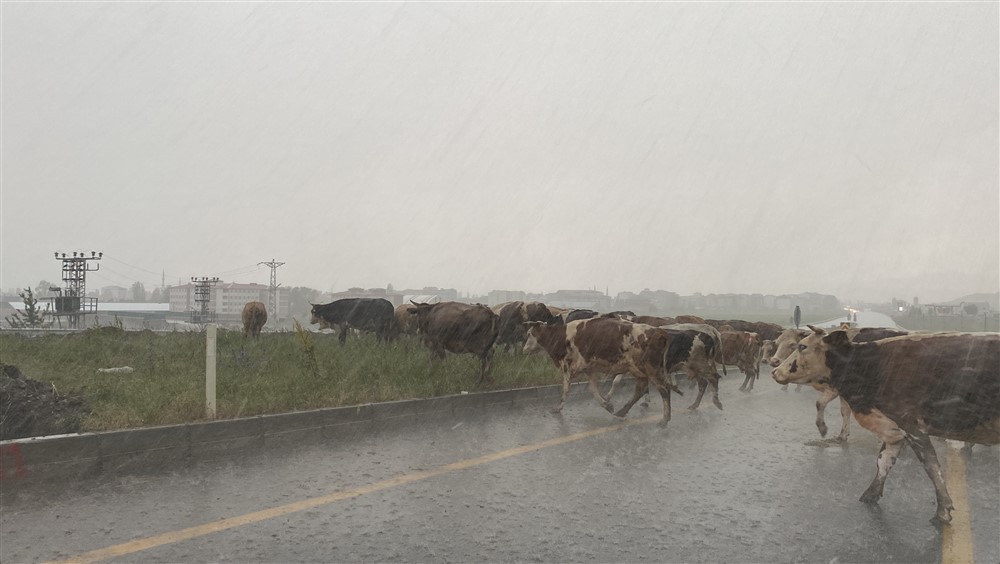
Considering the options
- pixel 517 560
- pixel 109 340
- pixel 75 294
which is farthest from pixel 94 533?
pixel 75 294

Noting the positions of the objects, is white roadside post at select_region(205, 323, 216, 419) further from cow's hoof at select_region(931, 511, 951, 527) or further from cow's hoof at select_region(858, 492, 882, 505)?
cow's hoof at select_region(931, 511, 951, 527)

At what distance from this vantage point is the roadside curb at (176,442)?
5.51 m

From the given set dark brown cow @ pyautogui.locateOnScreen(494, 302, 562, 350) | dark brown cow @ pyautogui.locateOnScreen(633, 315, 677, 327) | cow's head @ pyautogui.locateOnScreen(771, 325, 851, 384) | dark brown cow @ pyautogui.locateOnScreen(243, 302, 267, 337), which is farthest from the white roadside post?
dark brown cow @ pyautogui.locateOnScreen(243, 302, 267, 337)

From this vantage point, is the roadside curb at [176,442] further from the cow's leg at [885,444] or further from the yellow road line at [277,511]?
the cow's leg at [885,444]

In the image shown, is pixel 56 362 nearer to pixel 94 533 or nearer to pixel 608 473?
pixel 94 533

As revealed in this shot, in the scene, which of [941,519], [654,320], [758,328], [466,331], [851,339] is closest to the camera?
[941,519]

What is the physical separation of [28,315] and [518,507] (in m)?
29.6

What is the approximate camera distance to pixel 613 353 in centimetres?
1055

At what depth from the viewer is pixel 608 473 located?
6430 millimetres

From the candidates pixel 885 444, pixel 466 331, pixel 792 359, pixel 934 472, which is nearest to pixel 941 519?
pixel 934 472

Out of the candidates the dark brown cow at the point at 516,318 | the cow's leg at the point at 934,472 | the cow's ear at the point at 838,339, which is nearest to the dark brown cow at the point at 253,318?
the dark brown cow at the point at 516,318

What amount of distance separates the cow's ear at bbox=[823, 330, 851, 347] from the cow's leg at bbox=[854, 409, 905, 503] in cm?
69

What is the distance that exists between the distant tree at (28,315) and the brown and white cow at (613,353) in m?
25.2

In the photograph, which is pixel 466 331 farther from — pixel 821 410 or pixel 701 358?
pixel 821 410
